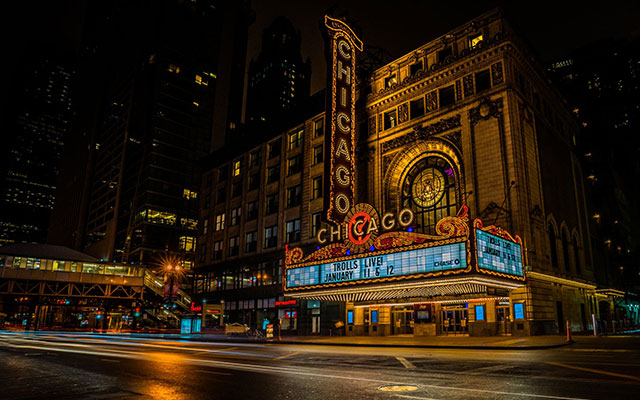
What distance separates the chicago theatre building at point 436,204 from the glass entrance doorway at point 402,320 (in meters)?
0.13

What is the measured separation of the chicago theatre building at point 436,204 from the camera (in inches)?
1127

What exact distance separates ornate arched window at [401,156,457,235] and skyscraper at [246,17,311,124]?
151068 millimetres

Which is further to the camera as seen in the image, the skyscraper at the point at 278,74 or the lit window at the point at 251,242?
the skyscraper at the point at 278,74

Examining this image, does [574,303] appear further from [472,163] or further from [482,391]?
A: [482,391]

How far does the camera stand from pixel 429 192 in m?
36.3

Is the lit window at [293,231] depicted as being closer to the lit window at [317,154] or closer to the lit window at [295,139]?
the lit window at [317,154]

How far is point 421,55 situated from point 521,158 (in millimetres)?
13258

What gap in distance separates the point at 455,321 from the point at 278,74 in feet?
553

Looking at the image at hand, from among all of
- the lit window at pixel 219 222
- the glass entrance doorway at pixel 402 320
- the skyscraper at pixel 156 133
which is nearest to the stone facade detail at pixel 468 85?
the glass entrance doorway at pixel 402 320

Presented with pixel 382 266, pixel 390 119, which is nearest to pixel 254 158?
pixel 390 119

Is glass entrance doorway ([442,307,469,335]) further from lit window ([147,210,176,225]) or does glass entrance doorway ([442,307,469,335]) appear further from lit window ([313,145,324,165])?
lit window ([147,210,176,225])

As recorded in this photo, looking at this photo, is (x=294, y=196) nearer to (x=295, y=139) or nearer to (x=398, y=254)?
(x=295, y=139)

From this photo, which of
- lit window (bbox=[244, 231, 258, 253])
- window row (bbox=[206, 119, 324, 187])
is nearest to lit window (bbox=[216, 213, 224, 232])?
window row (bbox=[206, 119, 324, 187])

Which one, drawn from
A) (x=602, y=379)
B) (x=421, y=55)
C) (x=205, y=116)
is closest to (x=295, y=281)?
(x=421, y=55)
